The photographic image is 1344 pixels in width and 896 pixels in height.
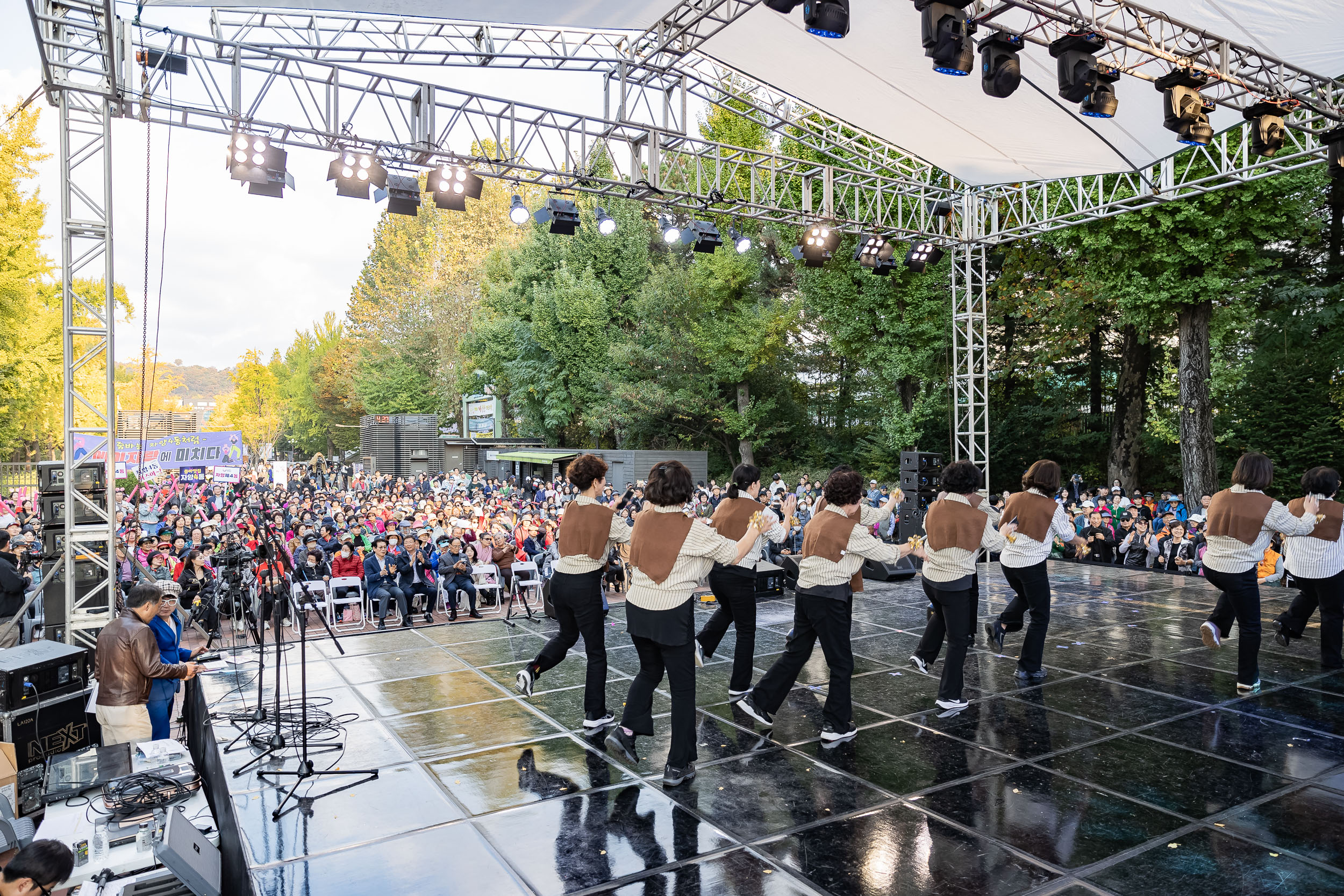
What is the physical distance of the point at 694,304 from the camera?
89.8ft

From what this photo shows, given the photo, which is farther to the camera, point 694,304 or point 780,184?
point 694,304

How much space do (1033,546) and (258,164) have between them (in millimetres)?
8714

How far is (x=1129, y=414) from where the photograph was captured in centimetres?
2167

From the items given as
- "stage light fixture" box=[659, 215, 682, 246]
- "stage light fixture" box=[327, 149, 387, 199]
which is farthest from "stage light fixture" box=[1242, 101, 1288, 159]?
"stage light fixture" box=[327, 149, 387, 199]

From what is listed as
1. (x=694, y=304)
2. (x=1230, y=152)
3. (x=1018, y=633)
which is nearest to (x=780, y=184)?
(x=694, y=304)

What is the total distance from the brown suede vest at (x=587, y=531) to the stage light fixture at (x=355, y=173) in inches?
246

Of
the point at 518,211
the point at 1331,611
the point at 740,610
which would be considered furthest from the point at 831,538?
the point at 518,211

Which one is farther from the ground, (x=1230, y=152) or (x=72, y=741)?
(x=1230, y=152)

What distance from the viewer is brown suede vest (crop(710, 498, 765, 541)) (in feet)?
19.8

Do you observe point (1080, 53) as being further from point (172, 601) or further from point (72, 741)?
point (72, 741)

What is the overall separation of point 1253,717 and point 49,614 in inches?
398

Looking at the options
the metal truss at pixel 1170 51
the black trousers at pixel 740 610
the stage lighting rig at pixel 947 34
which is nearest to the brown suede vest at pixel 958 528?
the black trousers at pixel 740 610

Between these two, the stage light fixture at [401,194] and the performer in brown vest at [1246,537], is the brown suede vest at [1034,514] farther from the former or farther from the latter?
the stage light fixture at [401,194]

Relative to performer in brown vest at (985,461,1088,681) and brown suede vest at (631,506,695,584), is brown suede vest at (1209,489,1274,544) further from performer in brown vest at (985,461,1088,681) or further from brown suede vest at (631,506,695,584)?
brown suede vest at (631,506,695,584)
